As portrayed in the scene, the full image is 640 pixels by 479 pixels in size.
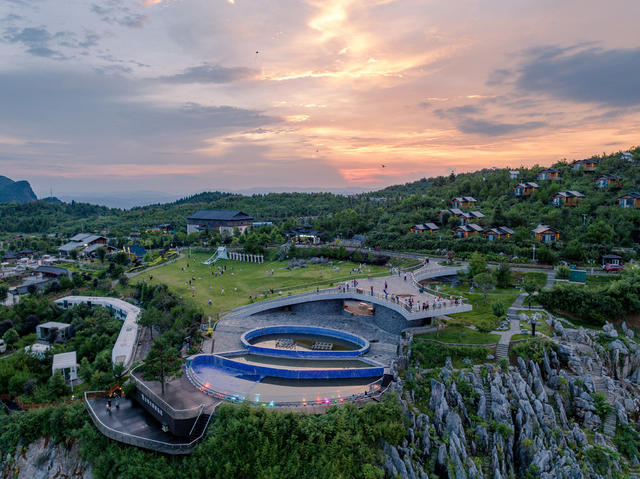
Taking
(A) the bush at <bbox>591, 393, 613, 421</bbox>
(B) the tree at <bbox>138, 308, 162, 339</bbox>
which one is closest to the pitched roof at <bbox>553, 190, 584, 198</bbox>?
(A) the bush at <bbox>591, 393, 613, 421</bbox>

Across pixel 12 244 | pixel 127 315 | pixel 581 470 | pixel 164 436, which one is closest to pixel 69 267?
pixel 12 244

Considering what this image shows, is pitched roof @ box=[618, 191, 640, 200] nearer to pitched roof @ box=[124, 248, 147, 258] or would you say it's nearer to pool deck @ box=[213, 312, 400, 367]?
pool deck @ box=[213, 312, 400, 367]

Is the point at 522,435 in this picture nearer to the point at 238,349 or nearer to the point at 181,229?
the point at 238,349

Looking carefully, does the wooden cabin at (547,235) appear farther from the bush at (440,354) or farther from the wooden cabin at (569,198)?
the bush at (440,354)

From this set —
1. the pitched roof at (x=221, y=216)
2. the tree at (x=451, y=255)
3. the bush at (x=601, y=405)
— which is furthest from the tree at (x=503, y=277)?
the pitched roof at (x=221, y=216)

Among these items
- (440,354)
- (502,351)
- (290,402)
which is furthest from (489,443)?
(290,402)
